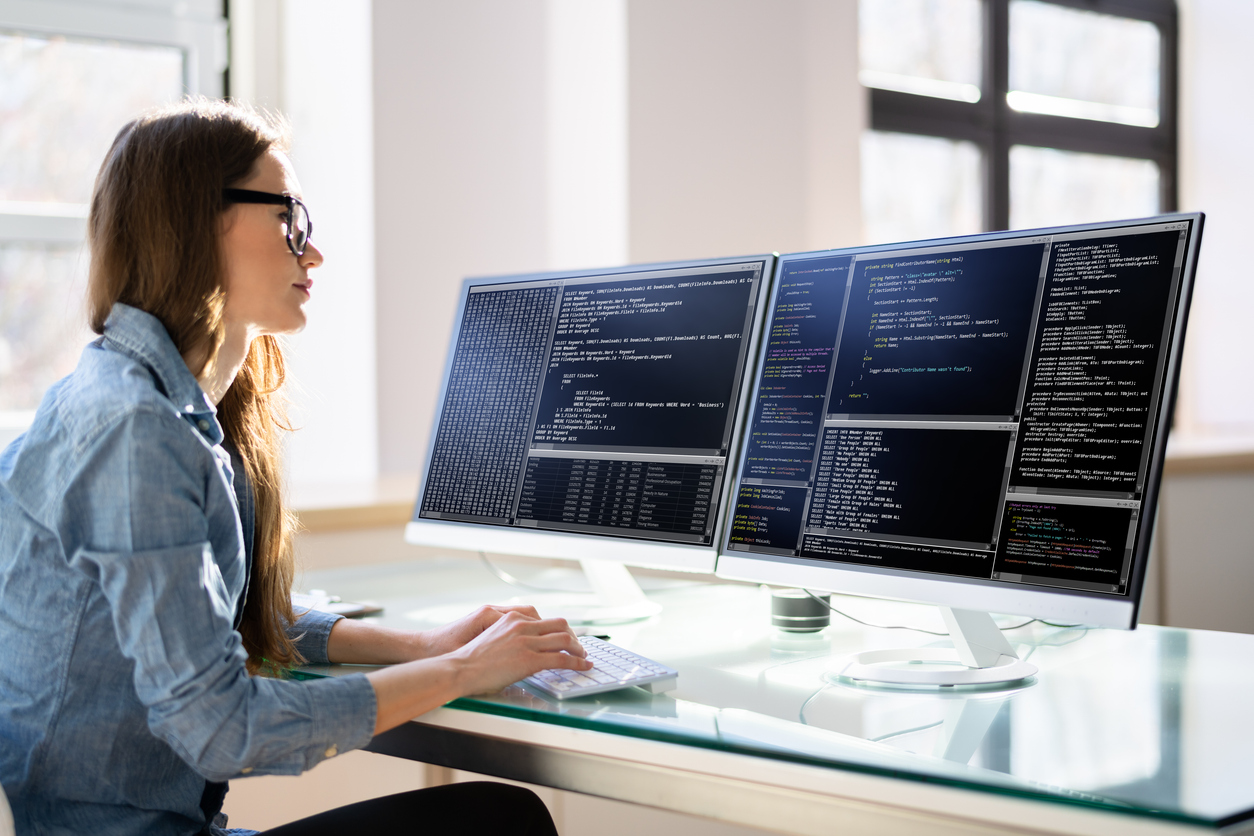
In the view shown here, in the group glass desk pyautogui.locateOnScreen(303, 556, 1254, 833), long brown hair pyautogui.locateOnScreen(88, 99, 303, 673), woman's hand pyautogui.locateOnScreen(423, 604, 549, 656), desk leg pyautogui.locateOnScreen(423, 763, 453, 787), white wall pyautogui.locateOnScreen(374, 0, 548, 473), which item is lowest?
desk leg pyautogui.locateOnScreen(423, 763, 453, 787)

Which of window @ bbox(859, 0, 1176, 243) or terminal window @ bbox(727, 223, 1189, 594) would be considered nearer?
terminal window @ bbox(727, 223, 1189, 594)

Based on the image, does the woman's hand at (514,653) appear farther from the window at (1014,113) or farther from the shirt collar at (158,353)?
the window at (1014,113)

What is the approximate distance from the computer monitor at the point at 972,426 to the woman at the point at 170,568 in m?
0.30

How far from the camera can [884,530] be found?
1107 mm

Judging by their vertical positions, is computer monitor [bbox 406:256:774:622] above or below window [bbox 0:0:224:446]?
below

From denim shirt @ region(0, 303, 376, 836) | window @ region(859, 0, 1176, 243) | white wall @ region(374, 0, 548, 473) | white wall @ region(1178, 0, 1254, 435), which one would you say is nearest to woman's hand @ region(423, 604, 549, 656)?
denim shirt @ region(0, 303, 376, 836)

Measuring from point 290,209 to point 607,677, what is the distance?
1.86 ft

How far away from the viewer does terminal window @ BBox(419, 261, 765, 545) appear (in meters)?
1.29

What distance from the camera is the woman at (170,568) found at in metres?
0.87

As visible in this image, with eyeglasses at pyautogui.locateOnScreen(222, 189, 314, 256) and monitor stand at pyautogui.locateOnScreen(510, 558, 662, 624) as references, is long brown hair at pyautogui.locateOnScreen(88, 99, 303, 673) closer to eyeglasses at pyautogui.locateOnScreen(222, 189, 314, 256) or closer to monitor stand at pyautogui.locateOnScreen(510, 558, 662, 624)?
eyeglasses at pyautogui.locateOnScreen(222, 189, 314, 256)

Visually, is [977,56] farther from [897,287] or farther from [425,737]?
[425,737]

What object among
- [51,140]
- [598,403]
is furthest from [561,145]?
[598,403]

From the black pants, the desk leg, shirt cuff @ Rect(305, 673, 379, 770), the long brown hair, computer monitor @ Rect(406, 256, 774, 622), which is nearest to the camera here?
shirt cuff @ Rect(305, 673, 379, 770)

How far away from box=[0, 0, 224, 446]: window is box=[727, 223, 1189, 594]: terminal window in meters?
1.61
